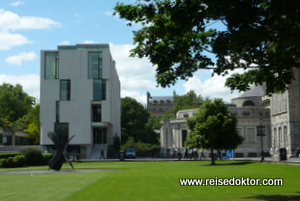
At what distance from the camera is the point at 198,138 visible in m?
44.1

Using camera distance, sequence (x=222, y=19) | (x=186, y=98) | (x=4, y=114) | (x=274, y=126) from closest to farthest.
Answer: (x=222, y=19), (x=274, y=126), (x=4, y=114), (x=186, y=98)

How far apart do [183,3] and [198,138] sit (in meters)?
32.2

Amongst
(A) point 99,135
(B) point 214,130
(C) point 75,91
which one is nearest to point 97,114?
(C) point 75,91

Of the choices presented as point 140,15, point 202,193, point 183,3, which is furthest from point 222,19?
point 202,193

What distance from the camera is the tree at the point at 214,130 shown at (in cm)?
4384

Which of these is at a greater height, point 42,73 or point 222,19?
point 42,73

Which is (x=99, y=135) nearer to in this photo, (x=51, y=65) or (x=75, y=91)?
(x=75, y=91)

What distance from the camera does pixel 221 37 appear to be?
12.6 metres

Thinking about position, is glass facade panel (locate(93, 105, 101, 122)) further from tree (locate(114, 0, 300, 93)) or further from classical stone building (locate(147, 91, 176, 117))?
classical stone building (locate(147, 91, 176, 117))

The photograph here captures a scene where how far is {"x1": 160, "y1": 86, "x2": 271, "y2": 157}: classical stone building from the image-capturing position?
8450 cm

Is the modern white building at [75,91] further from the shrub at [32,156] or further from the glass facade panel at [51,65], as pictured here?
the shrub at [32,156]

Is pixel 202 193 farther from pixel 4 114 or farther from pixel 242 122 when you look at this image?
pixel 4 114

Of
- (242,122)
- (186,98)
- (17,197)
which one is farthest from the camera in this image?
(186,98)

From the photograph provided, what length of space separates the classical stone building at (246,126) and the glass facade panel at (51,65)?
2231cm
